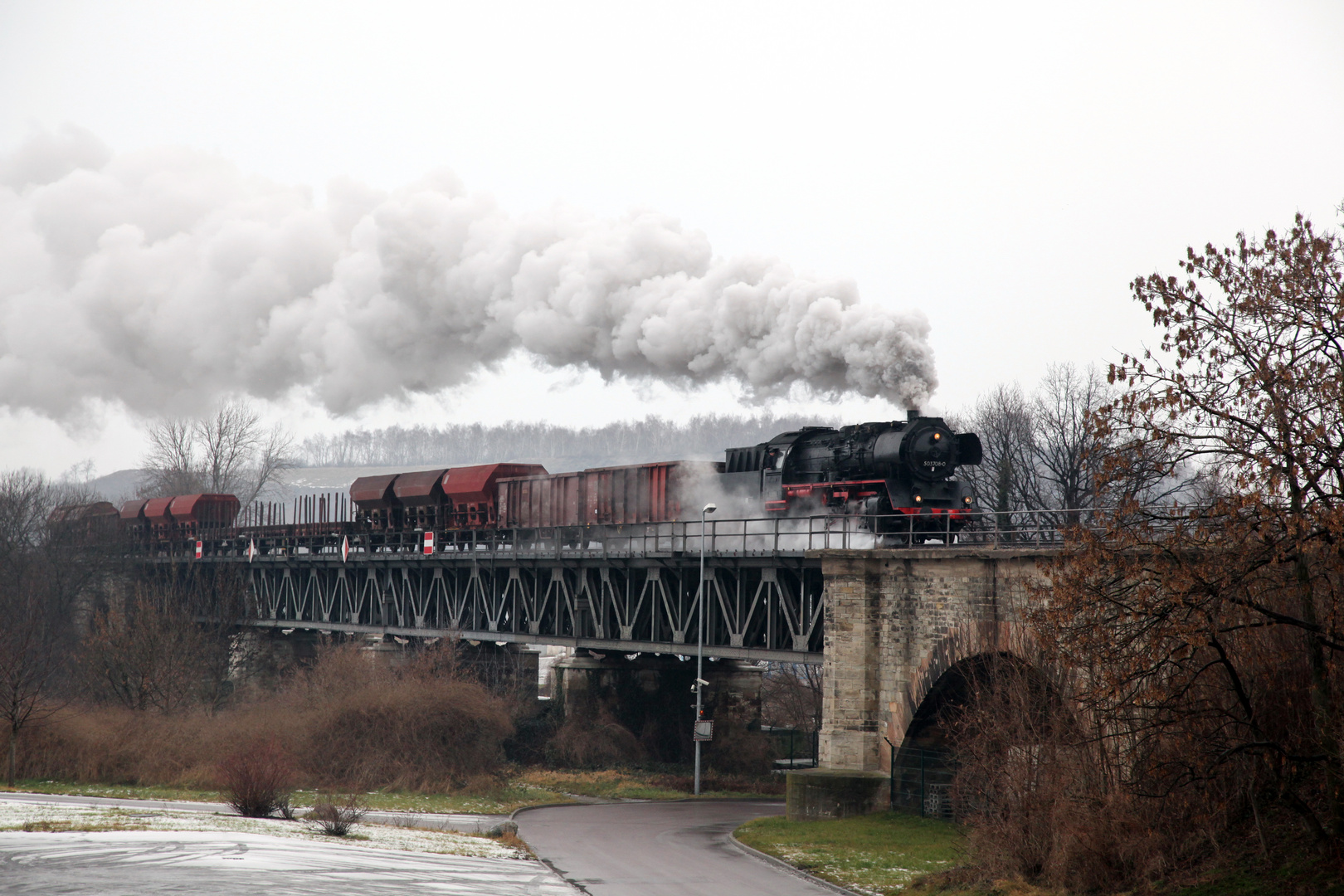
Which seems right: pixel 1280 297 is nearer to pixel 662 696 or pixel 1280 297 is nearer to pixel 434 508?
pixel 662 696

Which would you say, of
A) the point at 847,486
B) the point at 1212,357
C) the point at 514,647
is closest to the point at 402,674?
the point at 514,647

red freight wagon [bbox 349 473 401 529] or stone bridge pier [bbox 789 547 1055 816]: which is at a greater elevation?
red freight wagon [bbox 349 473 401 529]

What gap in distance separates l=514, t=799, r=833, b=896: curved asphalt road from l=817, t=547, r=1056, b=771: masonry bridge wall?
12.4 feet

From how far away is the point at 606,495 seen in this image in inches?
1654

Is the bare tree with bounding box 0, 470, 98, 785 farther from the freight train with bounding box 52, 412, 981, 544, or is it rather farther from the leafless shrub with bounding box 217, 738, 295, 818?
the leafless shrub with bounding box 217, 738, 295, 818

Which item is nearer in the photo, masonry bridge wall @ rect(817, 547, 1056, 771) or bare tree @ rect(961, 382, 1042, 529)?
masonry bridge wall @ rect(817, 547, 1056, 771)

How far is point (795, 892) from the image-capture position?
19781 millimetres

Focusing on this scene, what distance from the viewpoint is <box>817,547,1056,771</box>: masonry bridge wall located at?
2594 centimetres

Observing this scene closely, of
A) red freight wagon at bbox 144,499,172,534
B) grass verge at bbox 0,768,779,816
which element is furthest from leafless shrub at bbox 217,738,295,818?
red freight wagon at bbox 144,499,172,534

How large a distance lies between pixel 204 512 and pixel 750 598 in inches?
1726

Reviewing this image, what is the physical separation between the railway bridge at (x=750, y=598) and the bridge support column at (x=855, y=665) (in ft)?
0.09

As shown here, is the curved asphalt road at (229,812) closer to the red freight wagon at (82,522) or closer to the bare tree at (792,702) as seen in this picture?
the bare tree at (792,702)

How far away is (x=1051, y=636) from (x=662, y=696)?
30.3 m

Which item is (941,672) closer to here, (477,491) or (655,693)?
(655,693)
